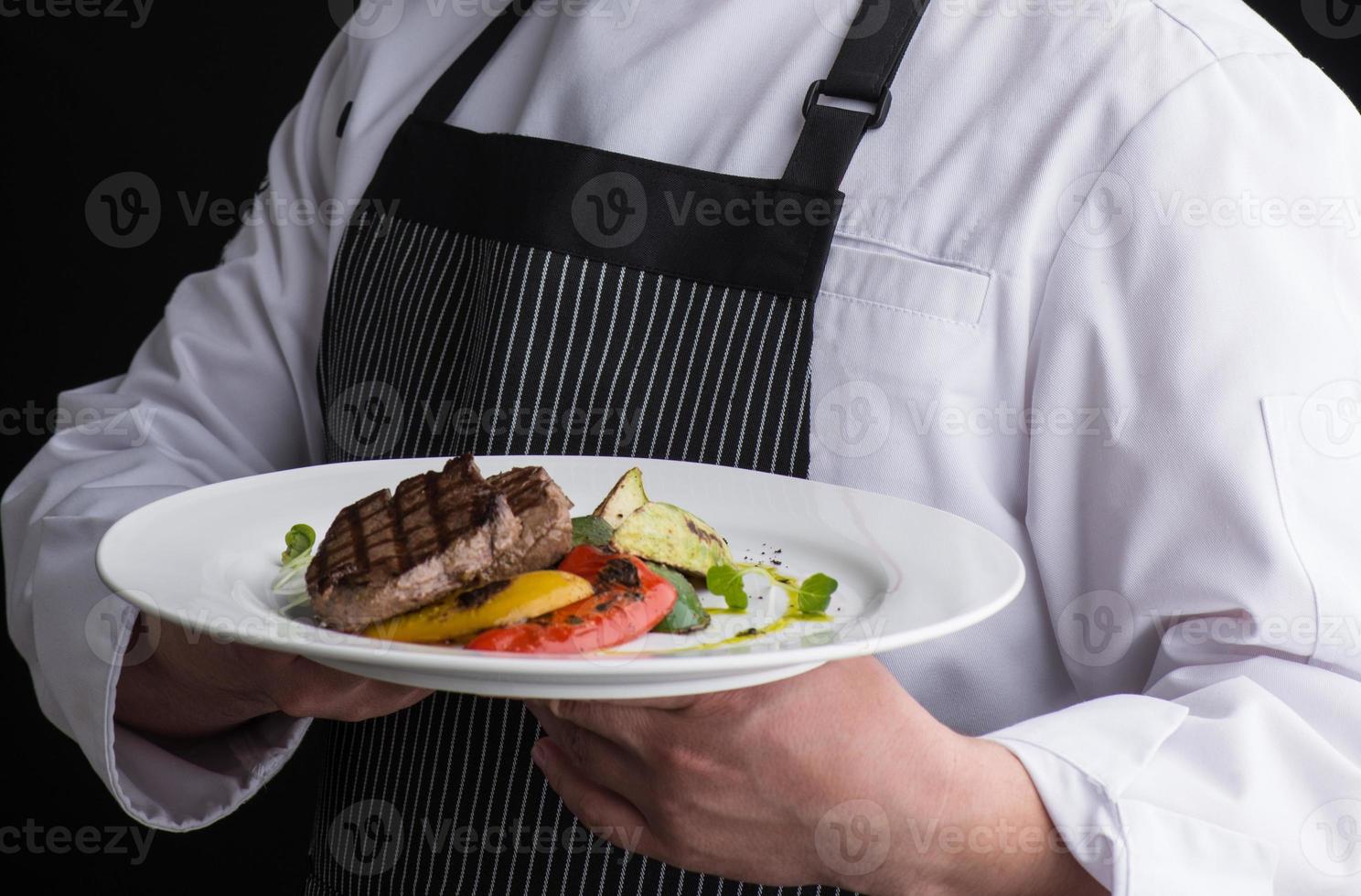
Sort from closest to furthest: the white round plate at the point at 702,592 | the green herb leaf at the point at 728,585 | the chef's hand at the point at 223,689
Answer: the white round plate at the point at 702,592 < the green herb leaf at the point at 728,585 < the chef's hand at the point at 223,689

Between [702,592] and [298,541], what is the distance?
300 millimetres

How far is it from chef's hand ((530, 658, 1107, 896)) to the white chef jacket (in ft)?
0.20

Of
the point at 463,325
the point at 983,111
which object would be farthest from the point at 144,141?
the point at 983,111

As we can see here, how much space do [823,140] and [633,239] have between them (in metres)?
0.21

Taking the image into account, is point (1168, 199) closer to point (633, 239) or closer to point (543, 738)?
point (633, 239)

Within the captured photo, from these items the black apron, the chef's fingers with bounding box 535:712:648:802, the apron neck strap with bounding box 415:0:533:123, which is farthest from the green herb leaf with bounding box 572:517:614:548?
the apron neck strap with bounding box 415:0:533:123

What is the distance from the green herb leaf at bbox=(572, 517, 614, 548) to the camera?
951 mm

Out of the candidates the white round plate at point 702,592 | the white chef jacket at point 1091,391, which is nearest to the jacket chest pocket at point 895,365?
the white chef jacket at point 1091,391

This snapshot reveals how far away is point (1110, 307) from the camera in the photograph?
109 cm

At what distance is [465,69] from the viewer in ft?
5.06

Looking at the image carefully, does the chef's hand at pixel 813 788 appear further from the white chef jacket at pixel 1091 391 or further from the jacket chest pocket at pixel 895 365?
the jacket chest pocket at pixel 895 365

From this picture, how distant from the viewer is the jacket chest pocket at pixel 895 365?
3.79 ft

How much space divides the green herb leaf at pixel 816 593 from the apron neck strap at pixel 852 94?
44cm

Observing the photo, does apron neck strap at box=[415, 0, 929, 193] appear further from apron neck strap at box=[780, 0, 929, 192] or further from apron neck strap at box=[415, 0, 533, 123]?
apron neck strap at box=[415, 0, 533, 123]
